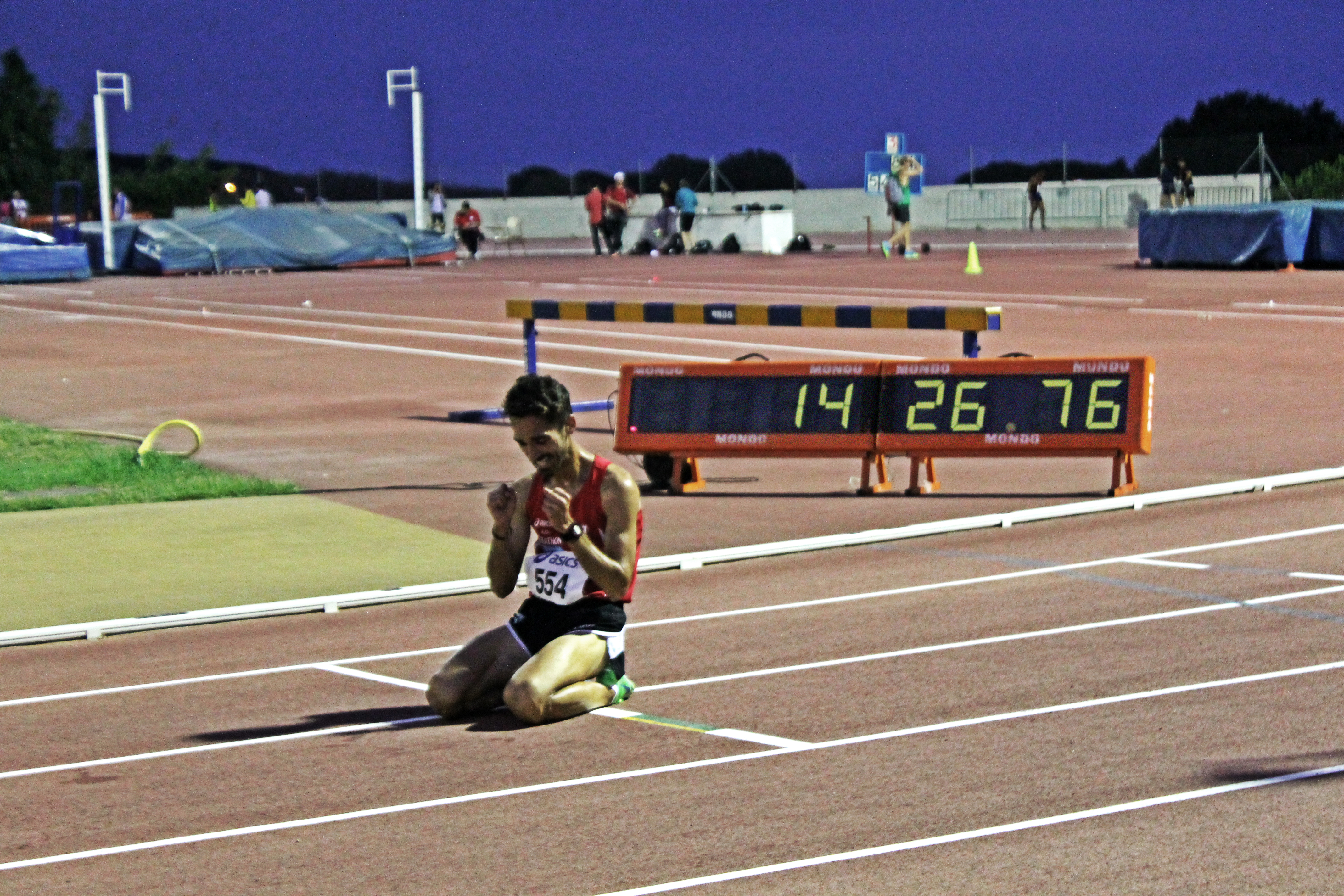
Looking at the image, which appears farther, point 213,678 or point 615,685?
point 213,678

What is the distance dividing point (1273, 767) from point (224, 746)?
4134 mm

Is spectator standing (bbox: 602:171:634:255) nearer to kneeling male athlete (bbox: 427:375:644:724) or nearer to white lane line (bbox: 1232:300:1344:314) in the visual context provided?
white lane line (bbox: 1232:300:1344:314)

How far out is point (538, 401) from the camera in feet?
25.2

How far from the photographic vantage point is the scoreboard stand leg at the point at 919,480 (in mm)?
13953

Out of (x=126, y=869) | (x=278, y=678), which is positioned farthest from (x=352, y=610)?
(x=126, y=869)

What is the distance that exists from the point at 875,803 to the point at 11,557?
7515 mm

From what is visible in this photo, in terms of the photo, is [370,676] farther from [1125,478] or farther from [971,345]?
[971,345]

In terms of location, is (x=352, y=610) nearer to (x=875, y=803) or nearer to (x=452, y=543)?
(x=452, y=543)

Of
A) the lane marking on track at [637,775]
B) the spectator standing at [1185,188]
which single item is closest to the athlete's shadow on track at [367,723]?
the lane marking on track at [637,775]

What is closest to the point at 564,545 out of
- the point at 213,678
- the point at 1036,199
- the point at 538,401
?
the point at 538,401

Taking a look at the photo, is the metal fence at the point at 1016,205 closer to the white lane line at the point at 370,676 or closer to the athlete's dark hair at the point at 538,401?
the white lane line at the point at 370,676

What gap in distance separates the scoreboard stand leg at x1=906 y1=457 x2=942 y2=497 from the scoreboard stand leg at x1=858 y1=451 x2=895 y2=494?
174 millimetres

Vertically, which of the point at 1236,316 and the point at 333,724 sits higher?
the point at 1236,316

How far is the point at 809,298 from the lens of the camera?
3222cm
